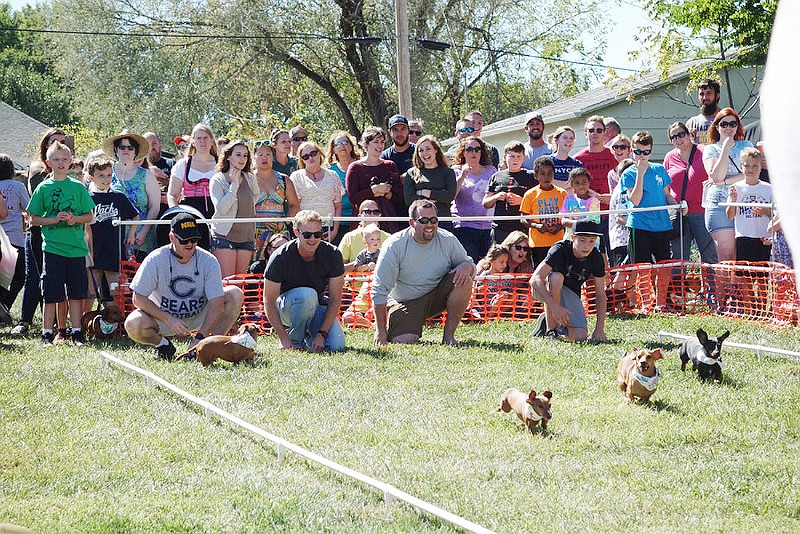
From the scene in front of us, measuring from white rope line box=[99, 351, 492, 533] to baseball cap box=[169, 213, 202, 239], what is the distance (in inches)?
55.5

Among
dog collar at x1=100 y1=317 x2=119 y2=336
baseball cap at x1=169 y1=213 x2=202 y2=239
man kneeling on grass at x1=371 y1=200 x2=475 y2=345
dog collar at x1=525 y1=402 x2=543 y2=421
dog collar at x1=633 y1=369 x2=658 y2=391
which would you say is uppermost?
baseball cap at x1=169 y1=213 x2=202 y2=239

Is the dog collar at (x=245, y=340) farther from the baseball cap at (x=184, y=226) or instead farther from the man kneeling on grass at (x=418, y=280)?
the man kneeling on grass at (x=418, y=280)

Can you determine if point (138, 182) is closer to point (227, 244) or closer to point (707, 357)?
point (227, 244)

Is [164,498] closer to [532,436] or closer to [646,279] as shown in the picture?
[532,436]

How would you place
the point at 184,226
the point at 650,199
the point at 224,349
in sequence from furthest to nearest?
the point at 650,199
the point at 184,226
the point at 224,349

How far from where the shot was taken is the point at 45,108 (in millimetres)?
58188

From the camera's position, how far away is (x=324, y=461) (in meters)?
4.86

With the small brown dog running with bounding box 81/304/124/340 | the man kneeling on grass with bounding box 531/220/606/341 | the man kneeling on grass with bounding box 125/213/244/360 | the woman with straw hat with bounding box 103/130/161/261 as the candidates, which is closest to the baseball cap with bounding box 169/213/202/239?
the man kneeling on grass with bounding box 125/213/244/360

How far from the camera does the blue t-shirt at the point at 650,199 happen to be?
11094mm

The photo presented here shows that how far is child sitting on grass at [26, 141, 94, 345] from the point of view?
933cm

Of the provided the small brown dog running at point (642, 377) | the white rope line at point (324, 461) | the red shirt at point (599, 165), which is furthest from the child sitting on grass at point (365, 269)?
the small brown dog running at point (642, 377)

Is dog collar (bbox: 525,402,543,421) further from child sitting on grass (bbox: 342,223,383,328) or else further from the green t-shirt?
the green t-shirt

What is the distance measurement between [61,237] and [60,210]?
9.6 inches

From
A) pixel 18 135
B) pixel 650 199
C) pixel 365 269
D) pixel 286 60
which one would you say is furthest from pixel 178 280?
pixel 18 135
